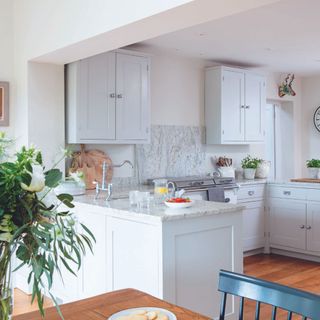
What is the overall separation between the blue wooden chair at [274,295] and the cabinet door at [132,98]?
3.03 m

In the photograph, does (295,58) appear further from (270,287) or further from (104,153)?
(270,287)

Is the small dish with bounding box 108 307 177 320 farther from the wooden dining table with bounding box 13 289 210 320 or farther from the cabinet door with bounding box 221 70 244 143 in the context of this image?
the cabinet door with bounding box 221 70 244 143

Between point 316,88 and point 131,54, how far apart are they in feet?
11.9

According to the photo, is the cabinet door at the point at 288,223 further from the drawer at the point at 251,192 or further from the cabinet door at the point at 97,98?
the cabinet door at the point at 97,98

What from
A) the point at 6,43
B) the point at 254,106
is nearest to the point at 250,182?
the point at 254,106

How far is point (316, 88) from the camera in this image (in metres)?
6.82

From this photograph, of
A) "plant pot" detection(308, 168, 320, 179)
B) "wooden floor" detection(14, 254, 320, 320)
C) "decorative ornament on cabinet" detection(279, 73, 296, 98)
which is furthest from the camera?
"decorative ornament on cabinet" detection(279, 73, 296, 98)

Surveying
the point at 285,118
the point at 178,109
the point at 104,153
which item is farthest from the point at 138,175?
the point at 285,118

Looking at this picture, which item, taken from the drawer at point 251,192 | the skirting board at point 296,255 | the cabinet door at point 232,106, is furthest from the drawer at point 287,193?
the cabinet door at point 232,106

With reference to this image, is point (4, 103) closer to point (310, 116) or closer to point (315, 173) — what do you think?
point (315, 173)

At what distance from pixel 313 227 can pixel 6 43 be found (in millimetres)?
3808

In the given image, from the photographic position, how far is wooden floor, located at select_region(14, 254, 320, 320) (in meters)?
3.59

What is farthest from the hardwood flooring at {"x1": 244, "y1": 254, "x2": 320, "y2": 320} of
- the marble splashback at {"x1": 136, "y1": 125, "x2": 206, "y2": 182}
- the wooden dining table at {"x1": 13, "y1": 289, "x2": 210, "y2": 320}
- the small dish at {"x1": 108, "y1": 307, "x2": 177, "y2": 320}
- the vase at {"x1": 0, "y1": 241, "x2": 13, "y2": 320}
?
the vase at {"x1": 0, "y1": 241, "x2": 13, "y2": 320}

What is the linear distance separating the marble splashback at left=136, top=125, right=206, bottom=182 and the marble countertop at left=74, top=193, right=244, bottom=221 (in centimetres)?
170
